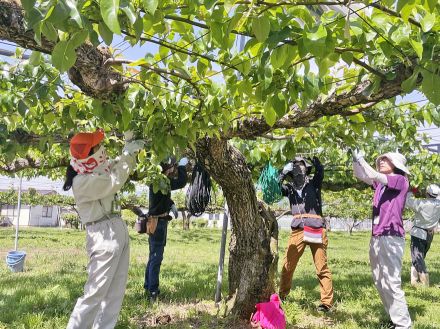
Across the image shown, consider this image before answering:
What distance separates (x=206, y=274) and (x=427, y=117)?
485cm

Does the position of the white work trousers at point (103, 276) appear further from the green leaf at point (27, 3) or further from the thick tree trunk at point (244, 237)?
the green leaf at point (27, 3)

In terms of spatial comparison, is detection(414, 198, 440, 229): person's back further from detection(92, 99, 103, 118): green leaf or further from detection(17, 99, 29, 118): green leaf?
detection(17, 99, 29, 118): green leaf

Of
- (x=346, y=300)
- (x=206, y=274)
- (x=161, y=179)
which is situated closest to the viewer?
(x=161, y=179)

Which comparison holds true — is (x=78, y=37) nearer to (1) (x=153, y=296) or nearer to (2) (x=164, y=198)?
(2) (x=164, y=198)

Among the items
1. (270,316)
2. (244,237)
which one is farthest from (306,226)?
(270,316)

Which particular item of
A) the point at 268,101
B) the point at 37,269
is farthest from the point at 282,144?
the point at 37,269

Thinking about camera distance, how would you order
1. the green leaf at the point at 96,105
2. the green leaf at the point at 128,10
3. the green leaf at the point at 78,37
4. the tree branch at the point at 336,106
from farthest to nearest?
the green leaf at the point at 96,105
the tree branch at the point at 336,106
the green leaf at the point at 78,37
the green leaf at the point at 128,10

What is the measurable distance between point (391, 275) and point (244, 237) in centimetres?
130

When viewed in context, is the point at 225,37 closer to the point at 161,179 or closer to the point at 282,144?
the point at 282,144

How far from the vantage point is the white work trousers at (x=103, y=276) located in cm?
280

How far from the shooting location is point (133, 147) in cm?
297

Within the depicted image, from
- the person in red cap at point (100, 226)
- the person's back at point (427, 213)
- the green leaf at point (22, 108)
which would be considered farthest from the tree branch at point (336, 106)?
the person's back at point (427, 213)

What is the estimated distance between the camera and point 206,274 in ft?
22.4

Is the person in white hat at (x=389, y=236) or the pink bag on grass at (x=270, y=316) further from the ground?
the person in white hat at (x=389, y=236)
